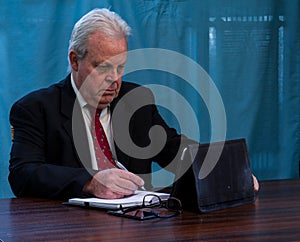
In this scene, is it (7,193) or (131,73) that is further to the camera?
(131,73)

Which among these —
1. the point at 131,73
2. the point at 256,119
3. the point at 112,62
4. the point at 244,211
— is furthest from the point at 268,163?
the point at 244,211

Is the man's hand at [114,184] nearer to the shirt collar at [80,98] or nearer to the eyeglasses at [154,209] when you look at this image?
the eyeglasses at [154,209]

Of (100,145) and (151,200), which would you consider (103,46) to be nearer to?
(100,145)

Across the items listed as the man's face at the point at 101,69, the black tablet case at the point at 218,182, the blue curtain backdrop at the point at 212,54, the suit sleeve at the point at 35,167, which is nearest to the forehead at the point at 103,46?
the man's face at the point at 101,69

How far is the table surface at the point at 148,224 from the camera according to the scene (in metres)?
1.45

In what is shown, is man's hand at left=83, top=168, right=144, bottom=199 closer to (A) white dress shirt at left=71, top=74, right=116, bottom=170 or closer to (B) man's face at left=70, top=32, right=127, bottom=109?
(A) white dress shirt at left=71, top=74, right=116, bottom=170

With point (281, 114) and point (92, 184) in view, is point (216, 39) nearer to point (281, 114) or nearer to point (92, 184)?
point (281, 114)

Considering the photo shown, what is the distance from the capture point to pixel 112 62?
2250 millimetres

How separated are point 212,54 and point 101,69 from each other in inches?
48.2

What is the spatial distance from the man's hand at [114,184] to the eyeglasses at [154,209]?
72mm

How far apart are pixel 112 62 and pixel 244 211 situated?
813 millimetres

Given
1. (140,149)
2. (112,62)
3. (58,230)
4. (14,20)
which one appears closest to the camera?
(58,230)

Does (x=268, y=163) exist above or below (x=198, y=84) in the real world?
below

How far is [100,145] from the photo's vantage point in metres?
2.28
